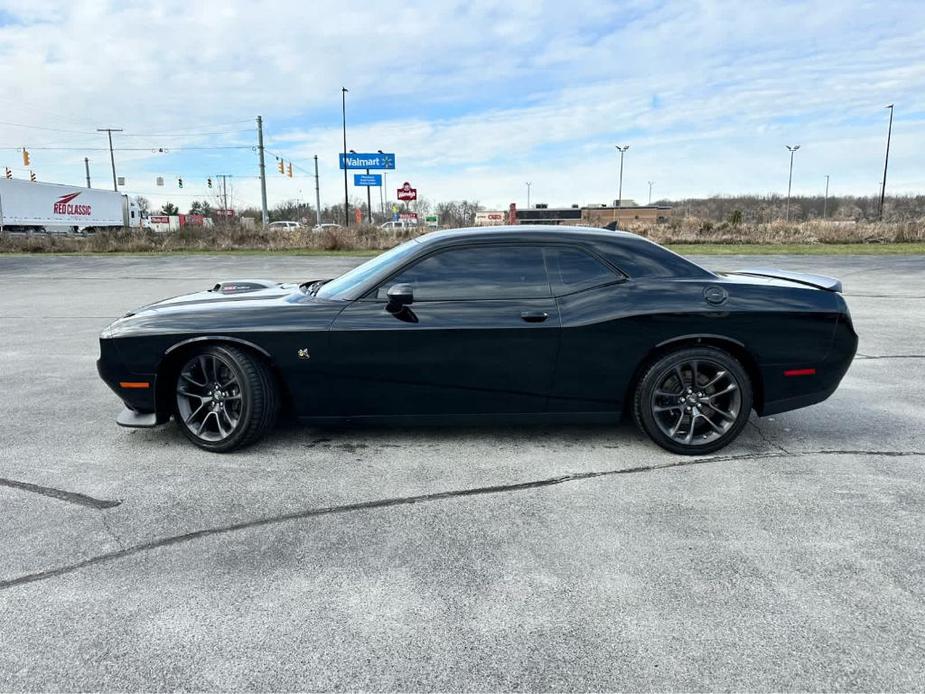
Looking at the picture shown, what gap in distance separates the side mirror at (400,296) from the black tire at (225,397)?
3.05ft

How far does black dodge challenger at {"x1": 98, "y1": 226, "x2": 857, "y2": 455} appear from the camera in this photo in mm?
3951

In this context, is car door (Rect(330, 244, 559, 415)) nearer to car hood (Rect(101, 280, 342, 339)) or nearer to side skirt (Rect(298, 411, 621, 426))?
side skirt (Rect(298, 411, 621, 426))

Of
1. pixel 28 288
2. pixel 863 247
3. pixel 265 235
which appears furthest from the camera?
pixel 265 235

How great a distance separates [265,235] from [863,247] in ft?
80.4

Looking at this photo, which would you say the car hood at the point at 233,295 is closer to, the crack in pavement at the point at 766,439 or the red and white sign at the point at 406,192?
the crack in pavement at the point at 766,439

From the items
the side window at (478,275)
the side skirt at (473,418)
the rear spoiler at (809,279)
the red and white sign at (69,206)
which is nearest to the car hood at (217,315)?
the side window at (478,275)

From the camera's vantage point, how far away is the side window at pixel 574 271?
404 cm

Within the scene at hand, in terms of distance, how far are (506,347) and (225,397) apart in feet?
5.97

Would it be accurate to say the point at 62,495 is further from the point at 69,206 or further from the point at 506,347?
the point at 69,206

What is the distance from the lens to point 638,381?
4086 mm

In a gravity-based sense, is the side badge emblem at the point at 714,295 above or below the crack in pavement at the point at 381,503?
above

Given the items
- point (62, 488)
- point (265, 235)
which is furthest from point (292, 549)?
point (265, 235)

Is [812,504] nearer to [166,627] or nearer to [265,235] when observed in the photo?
[166,627]

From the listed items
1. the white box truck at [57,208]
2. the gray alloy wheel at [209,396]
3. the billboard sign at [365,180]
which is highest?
the billboard sign at [365,180]
